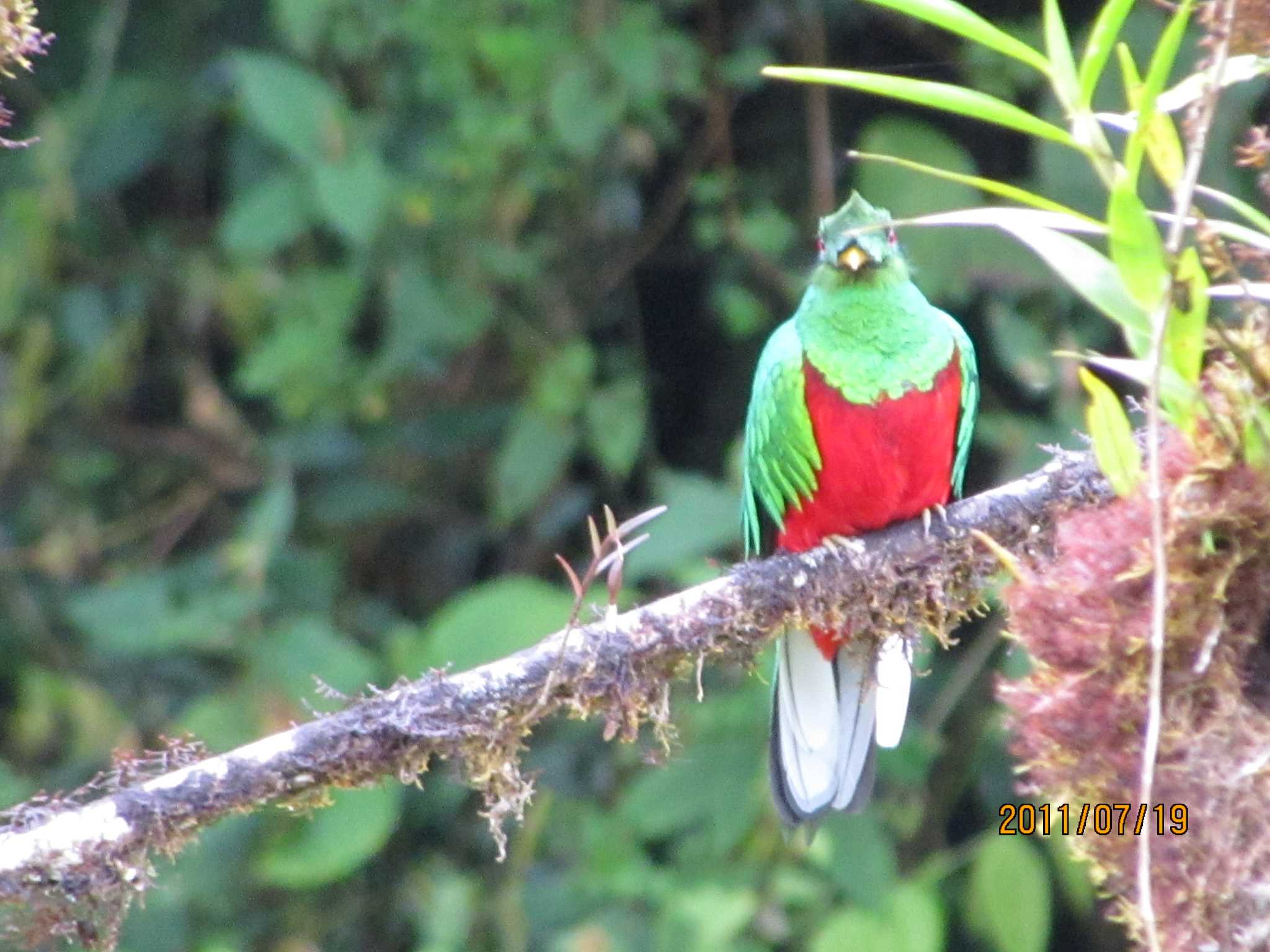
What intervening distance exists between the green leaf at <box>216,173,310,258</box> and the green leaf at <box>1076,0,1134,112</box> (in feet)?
9.82

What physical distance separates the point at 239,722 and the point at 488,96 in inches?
69.8

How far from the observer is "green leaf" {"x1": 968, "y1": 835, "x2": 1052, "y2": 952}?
13.0 ft

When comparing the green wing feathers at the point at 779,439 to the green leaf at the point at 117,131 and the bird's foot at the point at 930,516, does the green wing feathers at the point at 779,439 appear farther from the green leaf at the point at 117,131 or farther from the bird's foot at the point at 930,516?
the green leaf at the point at 117,131

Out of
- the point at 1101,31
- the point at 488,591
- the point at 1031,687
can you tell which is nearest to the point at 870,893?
the point at 488,591

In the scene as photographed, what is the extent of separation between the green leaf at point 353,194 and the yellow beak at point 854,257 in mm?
1534

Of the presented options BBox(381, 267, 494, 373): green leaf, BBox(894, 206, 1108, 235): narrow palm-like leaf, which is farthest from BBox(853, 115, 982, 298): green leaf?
BBox(894, 206, 1108, 235): narrow palm-like leaf

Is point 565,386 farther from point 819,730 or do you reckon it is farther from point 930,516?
point 930,516

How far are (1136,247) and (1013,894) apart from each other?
269 cm

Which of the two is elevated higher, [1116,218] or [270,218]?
[1116,218]

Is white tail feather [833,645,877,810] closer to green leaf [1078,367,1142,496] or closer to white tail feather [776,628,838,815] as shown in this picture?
white tail feather [776,628,838,815]

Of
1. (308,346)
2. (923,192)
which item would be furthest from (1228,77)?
(308,346)

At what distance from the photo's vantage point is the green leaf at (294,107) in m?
4.30

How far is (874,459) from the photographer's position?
9.71 ft

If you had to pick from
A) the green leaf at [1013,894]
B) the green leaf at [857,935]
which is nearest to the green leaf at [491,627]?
the green leaf at [857,935]
